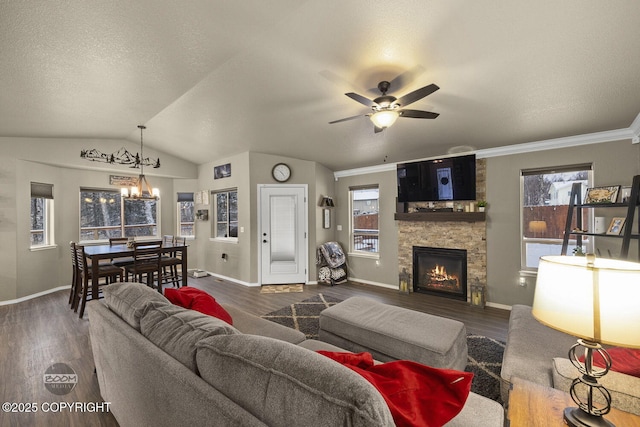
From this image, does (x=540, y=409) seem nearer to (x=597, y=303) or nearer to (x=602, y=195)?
(x=597, y=303)

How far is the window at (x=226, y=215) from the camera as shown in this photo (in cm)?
616

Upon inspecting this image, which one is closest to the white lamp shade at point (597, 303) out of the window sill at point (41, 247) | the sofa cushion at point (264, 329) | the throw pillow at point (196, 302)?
the sofa cushion at point (264, 329)

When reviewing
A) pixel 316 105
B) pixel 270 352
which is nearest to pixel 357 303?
Result: pixel 270 352

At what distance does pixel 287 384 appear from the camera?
30.0 inches

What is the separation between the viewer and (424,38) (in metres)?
2.20

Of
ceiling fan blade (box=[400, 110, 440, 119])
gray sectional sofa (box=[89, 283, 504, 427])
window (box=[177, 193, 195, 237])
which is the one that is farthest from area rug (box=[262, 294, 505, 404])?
window (box=[177, 193, 195, 237])

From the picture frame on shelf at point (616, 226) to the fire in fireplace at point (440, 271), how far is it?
174cm

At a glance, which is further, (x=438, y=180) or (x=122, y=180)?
(x=122, y=180)

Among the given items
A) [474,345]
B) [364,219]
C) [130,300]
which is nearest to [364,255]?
[364,219]

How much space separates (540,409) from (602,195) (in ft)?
11.1

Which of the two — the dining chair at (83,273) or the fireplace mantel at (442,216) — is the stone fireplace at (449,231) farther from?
the dining chair at (83,273)

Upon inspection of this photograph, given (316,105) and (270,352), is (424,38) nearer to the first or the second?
(316,105)

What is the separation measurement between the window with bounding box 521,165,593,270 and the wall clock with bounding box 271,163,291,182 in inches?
160

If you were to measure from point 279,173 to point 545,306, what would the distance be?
505 centimetres
